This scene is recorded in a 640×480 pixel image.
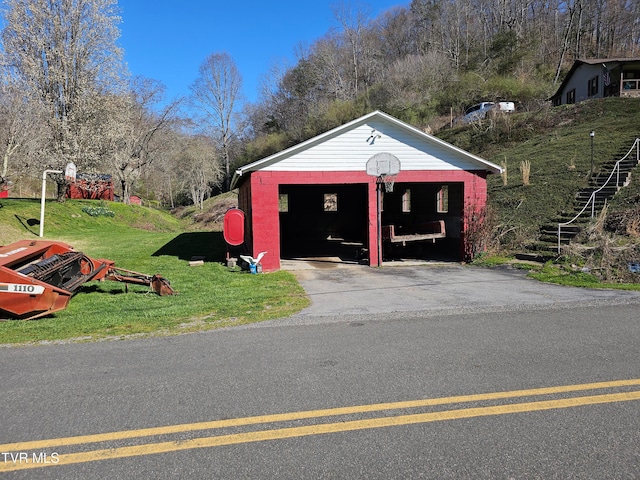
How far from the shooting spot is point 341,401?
3854mm

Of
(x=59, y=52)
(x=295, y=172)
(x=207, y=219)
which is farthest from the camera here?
(x=207, y=219)

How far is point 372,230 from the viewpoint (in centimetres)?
1420

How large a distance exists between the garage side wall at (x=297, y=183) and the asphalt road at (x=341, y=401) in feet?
23.0

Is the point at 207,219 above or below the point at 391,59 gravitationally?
below

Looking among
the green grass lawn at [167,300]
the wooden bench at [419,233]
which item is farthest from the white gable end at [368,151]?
the green grass lawn at [167,300]

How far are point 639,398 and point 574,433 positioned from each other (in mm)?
1031

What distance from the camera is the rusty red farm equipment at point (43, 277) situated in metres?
6.70

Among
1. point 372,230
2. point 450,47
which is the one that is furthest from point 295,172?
point 450,47

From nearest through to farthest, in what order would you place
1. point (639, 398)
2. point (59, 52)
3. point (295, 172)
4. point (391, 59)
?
point (639, 398) → point (295, 172) → point (59, 52) → point (391, 59)

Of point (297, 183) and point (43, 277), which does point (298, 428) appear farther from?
point (297, 183)

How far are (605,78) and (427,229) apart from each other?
95.6 feet

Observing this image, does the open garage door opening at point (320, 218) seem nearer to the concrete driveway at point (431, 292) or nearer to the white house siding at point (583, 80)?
the concrete driveway at point (431, 292)

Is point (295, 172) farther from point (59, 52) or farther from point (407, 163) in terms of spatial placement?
point (59, 52)

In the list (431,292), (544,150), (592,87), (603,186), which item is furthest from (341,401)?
(592,87)
